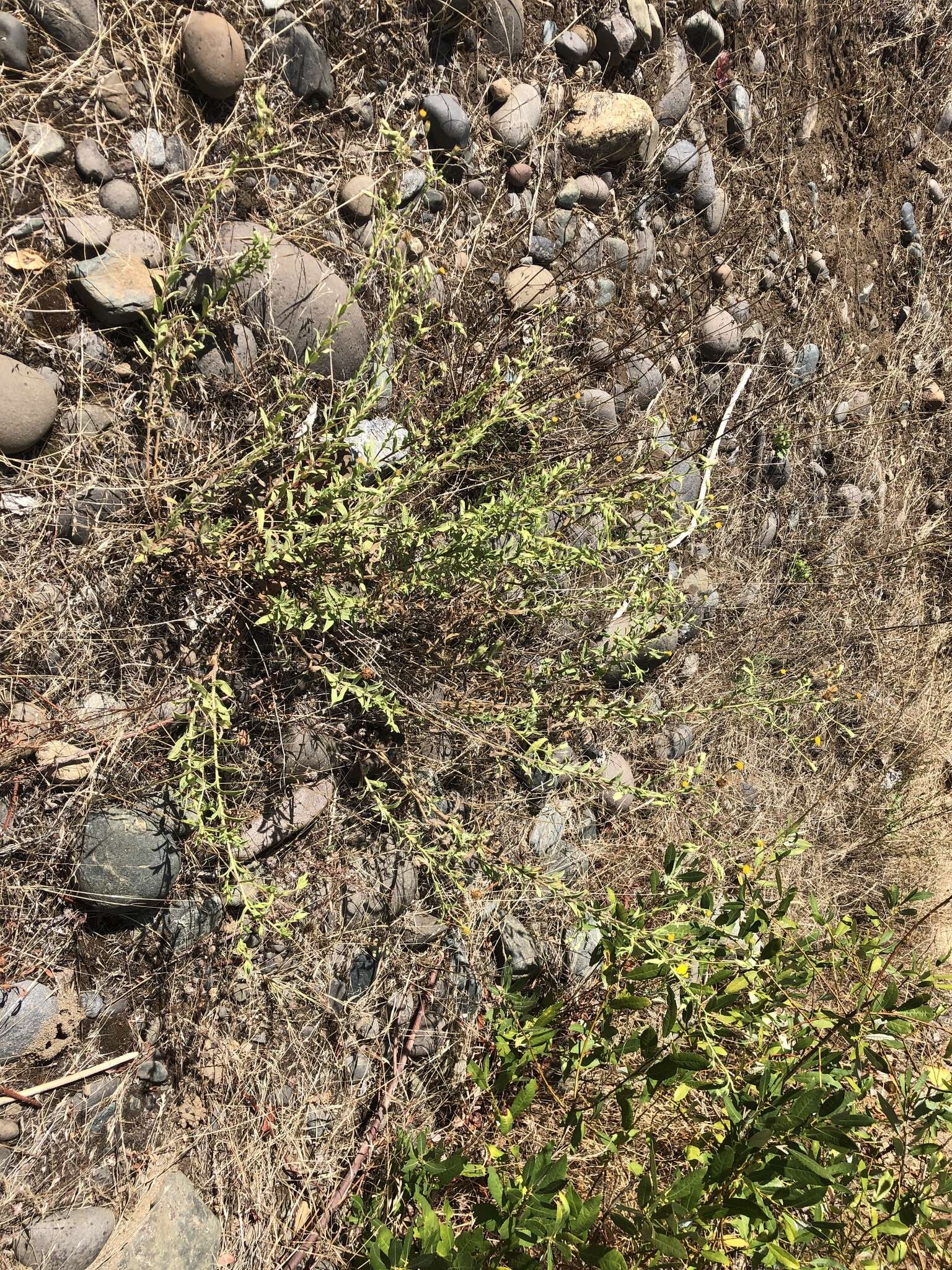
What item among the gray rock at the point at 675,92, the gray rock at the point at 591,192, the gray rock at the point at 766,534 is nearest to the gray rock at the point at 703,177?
the gray rock at the point at 675,92

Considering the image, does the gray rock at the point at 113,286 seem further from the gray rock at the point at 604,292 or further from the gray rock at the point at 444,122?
the gray rock at the point at 604,292

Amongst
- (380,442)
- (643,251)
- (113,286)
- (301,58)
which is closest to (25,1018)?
(380,442)

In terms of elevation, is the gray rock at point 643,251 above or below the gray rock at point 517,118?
Result: below

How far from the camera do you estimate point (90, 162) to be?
241 centimetres

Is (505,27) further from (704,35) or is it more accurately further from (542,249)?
(704,35)

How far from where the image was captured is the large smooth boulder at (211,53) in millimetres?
2441

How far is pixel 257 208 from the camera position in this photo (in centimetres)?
265

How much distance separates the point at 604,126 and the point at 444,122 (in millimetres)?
670

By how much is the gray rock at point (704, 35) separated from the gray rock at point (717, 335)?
103 cm

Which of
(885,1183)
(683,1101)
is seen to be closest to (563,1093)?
(683,1101)

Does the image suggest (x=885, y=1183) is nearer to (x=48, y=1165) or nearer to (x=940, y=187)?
(x=48, y=1165)

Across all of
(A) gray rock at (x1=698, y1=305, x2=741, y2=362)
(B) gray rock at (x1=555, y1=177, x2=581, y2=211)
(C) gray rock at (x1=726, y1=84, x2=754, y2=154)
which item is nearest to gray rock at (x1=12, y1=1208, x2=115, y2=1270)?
(B) gray rock at (x1=555, y1=177, x2=581, y2=211)

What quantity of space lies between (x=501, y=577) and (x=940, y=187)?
12.0ft

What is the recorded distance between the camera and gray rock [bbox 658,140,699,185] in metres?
3.45
